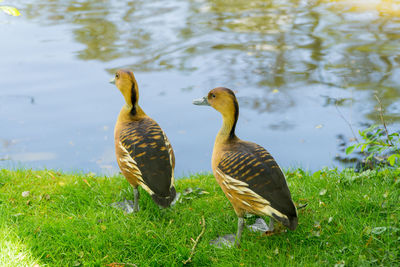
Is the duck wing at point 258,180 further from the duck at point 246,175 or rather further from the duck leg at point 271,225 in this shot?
the duck leg at point 271,225

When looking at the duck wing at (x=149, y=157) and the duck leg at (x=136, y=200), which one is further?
the duck leg at (x=136, y=200)

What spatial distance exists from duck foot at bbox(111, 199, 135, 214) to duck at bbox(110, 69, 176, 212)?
63 millimetres

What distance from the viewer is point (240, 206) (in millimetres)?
4328

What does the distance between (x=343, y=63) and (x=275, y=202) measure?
7321 mm

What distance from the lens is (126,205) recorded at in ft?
17.5

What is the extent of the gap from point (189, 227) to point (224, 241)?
456 millimetres

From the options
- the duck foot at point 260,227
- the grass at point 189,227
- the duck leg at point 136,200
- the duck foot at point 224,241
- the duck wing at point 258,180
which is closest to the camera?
the duck wing at point 258,180

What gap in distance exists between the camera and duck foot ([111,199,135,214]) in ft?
17.1

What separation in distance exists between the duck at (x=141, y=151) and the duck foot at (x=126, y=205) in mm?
63

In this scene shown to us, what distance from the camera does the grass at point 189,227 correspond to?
425cm

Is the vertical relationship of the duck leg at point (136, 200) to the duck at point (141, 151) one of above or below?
below

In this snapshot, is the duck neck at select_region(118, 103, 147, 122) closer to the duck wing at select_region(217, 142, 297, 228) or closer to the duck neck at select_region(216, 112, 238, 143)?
the duck neck at select_region(216, 112, 238, 143)

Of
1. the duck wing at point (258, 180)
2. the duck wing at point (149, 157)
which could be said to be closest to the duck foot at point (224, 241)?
the duck wing at point (258, 180)

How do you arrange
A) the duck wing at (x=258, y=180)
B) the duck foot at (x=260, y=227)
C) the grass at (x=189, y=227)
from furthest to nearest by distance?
the duck foot at (x=260, y=227) < the grass at (x=189, y=227) < the duck wing at (x=258, y=180)
